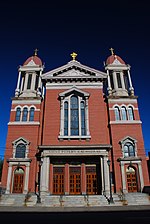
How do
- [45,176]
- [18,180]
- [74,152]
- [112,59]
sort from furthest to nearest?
[112,59] < [18,180] < [74,152] < [45,176]

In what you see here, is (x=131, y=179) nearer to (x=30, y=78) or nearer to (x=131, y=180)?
(x=131, y=180)

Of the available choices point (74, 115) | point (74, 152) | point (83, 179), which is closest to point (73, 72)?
point (74, 115)

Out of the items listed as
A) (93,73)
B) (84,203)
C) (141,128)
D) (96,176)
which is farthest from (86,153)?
(93,73)

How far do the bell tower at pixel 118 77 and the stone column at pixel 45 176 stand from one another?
43.3 feet

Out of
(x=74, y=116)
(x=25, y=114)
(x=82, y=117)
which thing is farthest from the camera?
(x=25, y=114)

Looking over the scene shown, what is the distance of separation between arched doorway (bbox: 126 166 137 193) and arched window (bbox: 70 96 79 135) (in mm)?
7526

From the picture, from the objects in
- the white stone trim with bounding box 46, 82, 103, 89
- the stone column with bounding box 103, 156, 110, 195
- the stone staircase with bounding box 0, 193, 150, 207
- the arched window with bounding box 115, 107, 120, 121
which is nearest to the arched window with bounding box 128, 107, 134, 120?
the arched window with bounding box 115, 107, 120, 121

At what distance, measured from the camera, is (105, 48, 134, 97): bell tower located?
27969 mm

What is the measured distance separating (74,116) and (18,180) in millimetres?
10173

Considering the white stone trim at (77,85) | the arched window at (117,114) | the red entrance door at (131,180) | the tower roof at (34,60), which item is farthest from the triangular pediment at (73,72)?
the red entrance door at (131,180)

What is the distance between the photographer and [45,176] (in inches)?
814

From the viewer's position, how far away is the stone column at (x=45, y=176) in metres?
20.0

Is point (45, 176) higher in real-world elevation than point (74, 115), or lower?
lower

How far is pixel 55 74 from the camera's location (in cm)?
2769
